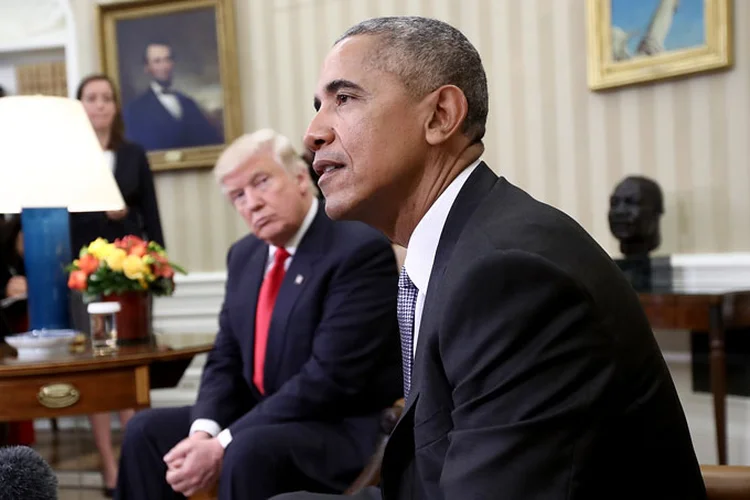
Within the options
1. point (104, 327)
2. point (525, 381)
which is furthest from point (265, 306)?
point (525, 381)

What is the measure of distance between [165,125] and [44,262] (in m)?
2.88

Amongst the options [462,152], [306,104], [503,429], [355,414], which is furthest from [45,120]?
[306,104]

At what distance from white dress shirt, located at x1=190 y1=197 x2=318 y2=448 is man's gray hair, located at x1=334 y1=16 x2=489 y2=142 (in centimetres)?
Result: 146

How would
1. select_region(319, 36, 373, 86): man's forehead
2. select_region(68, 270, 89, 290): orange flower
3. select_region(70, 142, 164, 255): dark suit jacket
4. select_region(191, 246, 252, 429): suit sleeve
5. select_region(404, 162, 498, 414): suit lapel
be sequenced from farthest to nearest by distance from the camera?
1. select_region(70, 142, 164, 255): dark suit jacket
2. select_region(68, 270, 89, 290): orange flower
3. select_region(191, 246, 252, 429): suit sleeve
4. select_region(319, 36, 373, 86): man's forehead
5. select_region(404, 162, 498, 414): suit lapel

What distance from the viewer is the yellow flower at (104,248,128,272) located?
309 cm

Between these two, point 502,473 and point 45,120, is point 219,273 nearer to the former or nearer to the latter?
point 45,120

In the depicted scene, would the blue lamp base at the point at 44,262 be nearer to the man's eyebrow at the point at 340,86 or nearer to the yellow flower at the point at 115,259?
the yellow flower at the point at 115,259

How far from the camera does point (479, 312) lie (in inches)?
44.1

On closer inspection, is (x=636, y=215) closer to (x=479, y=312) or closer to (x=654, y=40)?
(x=654, y=40)

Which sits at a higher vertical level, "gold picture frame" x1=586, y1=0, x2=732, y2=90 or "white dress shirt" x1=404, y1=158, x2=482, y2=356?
"gold picture frame" x1=586, y1=0, x2=732, y2=90

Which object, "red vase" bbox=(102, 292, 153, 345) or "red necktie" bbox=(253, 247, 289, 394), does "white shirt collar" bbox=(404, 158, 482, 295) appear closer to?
"red necktie" bbox=(253, 247, 289, 394)

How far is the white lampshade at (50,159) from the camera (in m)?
2.52

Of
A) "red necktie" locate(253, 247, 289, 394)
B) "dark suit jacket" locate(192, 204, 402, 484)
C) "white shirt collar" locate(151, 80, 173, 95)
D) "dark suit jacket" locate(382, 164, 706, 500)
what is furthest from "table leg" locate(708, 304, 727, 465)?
"white shirt collar" locate(151, 80, 173, 95)

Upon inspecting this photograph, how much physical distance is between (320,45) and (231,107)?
0.70 meters
